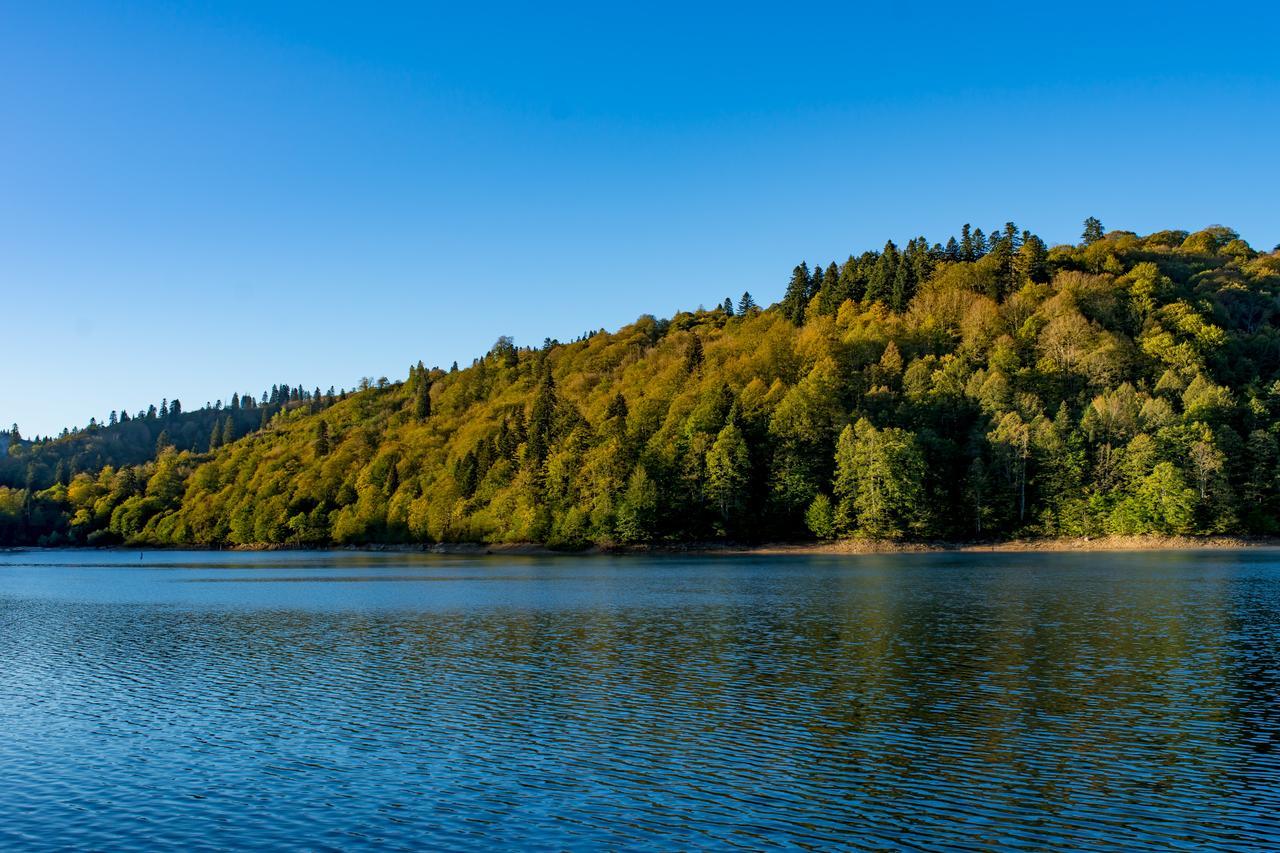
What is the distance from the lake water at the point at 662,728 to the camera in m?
20.7

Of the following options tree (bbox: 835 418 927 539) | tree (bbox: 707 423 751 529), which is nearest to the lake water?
tree (bbox: 835 418 927 539)

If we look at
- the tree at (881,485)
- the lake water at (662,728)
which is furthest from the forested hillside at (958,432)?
the lake water at (662,728)

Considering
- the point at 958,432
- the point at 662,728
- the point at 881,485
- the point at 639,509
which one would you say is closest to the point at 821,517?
the point at 881,485

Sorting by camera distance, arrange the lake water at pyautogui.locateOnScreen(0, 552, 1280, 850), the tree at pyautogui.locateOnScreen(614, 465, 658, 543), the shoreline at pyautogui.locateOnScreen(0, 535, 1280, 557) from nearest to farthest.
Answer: the lake water at pyautogui.locateOnScreen(0, 552, 1280, 850) → the shoreline at pyautogui.locateOnScreen(0, 535, 1280, 557) → the tree at pyautogui.locateOnScreen(614, 465, 658, 543)

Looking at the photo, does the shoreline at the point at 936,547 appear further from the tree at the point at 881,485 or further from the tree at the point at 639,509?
the tree at the point at 639,509

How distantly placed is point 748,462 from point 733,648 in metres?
109

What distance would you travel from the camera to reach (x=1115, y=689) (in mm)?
33656

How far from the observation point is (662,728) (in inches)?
1165

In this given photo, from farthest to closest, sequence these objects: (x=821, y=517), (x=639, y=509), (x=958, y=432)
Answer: (x=958, y=432), (x=639, y=509), (x=821, y=517)

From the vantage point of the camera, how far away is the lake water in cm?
2070

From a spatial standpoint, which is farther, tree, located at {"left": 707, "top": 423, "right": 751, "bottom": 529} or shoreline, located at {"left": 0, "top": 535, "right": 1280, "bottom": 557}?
tree, located at {"left": 707, "top": 423, "right": 751, "bottom": 529}

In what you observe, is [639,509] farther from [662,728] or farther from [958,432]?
[662,728]

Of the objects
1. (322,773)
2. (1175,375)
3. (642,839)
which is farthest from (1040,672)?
(1175,375)

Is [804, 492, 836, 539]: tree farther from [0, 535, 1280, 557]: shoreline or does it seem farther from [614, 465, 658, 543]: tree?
[614, 465, 658, 543]: tree
